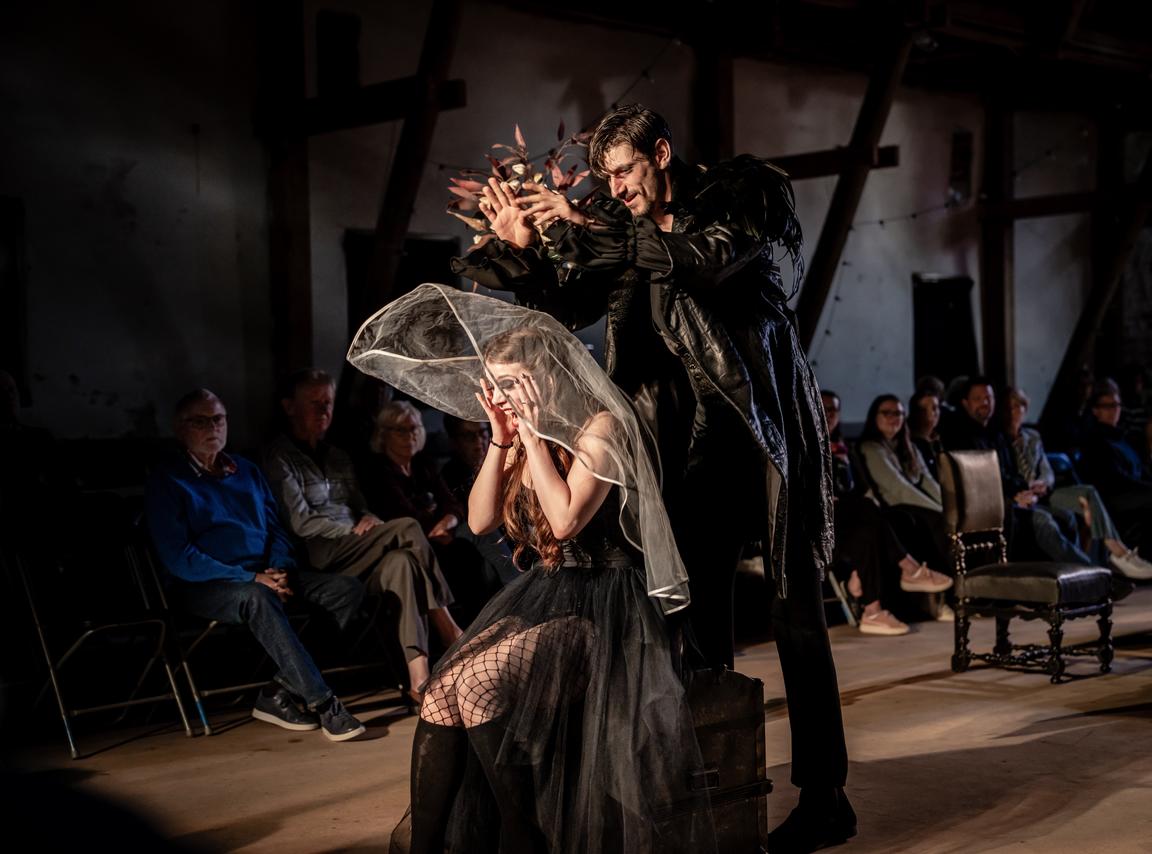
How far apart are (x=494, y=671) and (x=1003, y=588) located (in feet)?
10.1

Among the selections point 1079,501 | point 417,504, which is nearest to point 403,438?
point 417,504

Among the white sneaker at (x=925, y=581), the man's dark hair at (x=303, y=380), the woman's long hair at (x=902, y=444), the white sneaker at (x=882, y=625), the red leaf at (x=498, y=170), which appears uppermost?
the red leaf at (x=498, y=170)

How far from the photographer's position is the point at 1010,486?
7555 millimetres

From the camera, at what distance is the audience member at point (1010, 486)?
731 cm

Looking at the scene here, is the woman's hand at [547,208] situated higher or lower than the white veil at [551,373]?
higher

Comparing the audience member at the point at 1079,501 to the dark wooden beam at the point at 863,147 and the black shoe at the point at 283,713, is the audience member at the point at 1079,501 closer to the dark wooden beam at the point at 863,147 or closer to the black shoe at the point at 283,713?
the dark wooden beam at the point at 863,147

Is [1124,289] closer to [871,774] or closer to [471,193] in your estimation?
[871,774]

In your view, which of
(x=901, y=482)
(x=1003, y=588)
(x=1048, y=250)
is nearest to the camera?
(x=1003, y=588)

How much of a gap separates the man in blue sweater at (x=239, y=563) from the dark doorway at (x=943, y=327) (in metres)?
6.99

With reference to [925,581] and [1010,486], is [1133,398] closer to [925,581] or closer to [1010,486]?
[1010,486]

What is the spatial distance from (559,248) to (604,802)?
3.56ft


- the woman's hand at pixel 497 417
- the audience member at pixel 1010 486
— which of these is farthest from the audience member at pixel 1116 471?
the woman's hand at pixel 497 417

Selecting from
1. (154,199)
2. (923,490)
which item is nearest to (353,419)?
(154,199)

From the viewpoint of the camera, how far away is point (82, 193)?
6.59m
